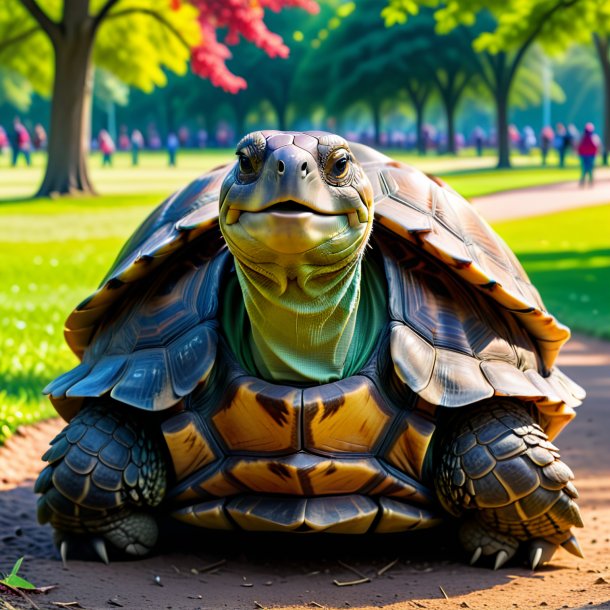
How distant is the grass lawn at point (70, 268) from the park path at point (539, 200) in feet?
2.74

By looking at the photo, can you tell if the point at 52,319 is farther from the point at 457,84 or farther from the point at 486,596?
the point at 457,84

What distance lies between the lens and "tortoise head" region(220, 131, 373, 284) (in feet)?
10.3

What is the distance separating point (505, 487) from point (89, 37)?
69.2 feet

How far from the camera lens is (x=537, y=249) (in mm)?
15344

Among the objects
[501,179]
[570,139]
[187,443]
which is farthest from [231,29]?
[187,443]

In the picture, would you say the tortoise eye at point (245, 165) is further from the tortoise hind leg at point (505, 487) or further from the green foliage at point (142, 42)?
the green foliage at point (142, 42)

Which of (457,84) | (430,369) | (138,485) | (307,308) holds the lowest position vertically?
(138,485)

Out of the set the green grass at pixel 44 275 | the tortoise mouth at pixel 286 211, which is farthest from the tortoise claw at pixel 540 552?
the green grass at pixel 44 275

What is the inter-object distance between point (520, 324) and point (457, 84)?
56.4 m

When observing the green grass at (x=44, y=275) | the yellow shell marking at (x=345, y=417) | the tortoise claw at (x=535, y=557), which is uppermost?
the yellow shell marking at (x=345, y=417)

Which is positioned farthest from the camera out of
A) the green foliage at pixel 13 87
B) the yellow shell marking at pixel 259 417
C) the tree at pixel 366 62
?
the green foliage at pixel 13 87

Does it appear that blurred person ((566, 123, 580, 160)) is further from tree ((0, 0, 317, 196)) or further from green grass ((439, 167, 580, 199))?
tree ((0, 0, 317, 196))

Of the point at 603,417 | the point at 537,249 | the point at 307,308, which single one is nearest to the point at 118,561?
the point at 307,308

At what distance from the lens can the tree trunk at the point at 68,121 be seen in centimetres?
2331
